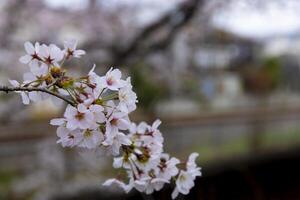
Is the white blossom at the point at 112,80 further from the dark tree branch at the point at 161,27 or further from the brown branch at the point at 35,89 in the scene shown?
the dark tree branch at the point at 161,27

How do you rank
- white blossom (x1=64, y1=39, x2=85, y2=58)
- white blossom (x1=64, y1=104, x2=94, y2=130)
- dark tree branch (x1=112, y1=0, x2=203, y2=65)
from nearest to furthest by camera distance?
white blossom (x1=64, y1=104, x2=94, y2=130) < white blossom (x1=64, y1=39, x2=85, y2=58) < dark tree branch (x1=112, y1=0, x2=203, y2=65)

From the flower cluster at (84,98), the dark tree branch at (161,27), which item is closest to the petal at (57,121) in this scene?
the flower cluster at (84,98)

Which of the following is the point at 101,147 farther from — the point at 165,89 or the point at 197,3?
the point at 165,89

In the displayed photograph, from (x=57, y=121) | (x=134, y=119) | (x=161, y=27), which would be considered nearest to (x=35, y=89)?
(x=57, y=121)

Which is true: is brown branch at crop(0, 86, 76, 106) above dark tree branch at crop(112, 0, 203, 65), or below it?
below

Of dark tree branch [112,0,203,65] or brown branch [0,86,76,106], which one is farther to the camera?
dark tree branch [112,0,203,65]

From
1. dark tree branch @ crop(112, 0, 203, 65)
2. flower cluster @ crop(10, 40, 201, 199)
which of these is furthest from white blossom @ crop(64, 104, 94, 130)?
dark tree branch @ crop(112, 0, 203, 65)

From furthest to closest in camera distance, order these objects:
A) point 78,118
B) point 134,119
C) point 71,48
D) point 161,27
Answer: point 134,119, point 161,27, point 71,48, point 78,118

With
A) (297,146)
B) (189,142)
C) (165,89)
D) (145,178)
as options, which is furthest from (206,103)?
(145,178)

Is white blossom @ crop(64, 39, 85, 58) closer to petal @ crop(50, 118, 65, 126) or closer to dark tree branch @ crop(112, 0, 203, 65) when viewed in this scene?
petal @ crop(50, 118, 65, 126)

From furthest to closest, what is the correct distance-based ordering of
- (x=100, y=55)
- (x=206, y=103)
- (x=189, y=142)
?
(x=206, y=103) → (x=189, y=142) → (x=100, y=55)

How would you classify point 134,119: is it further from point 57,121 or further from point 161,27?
point 57,121
